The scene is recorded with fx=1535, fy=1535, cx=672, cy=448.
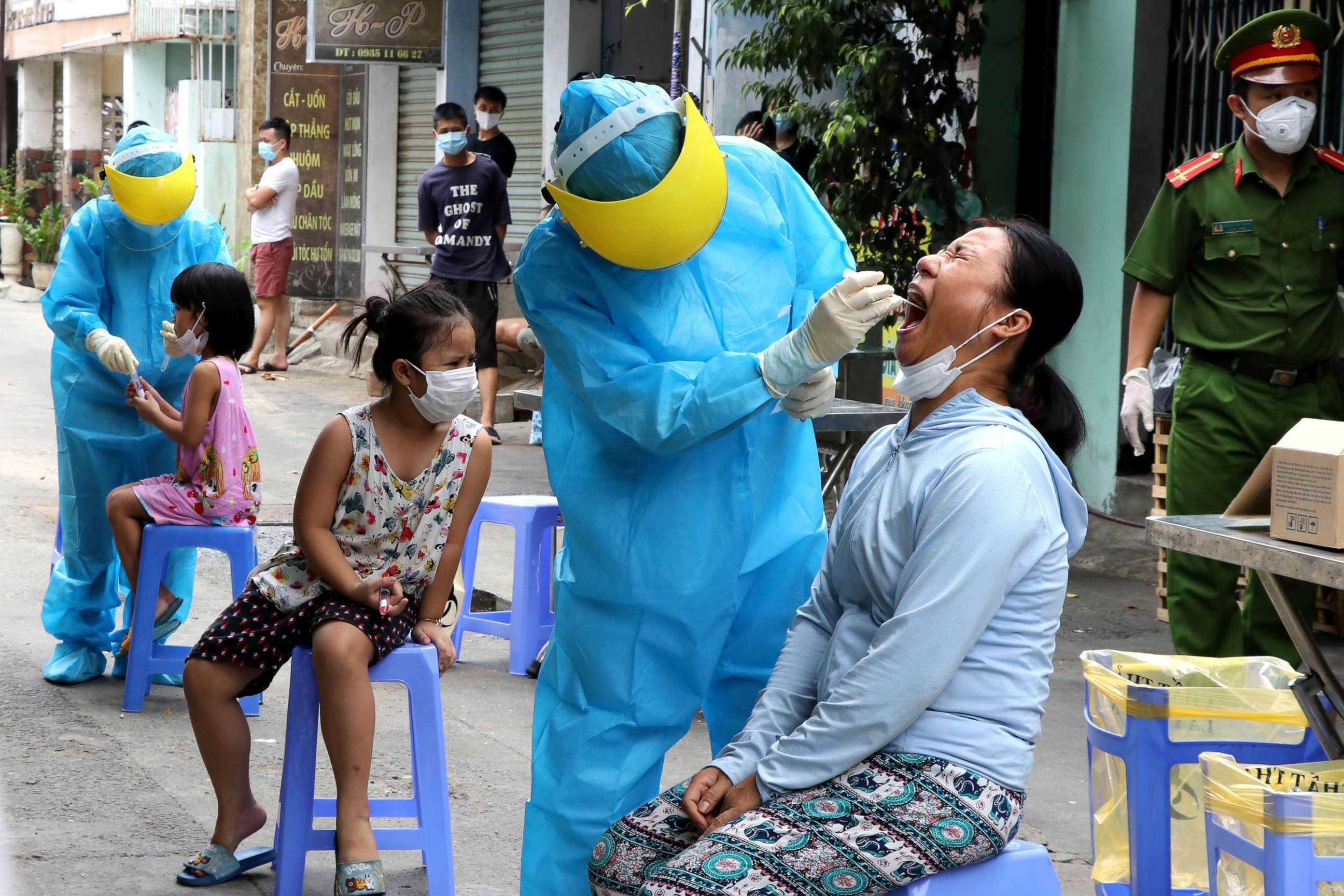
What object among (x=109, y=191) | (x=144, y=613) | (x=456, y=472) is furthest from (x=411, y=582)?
→ (x=109, y=191)

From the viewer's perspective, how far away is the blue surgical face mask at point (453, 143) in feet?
30.0

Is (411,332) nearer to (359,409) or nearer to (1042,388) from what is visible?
(359,409)

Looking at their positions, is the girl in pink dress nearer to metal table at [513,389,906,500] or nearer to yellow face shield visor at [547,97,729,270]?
metal table at [513,389,906,500]

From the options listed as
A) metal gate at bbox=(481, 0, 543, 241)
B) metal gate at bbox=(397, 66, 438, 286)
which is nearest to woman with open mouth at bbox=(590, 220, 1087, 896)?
metal gate at bbox=(481, 0, 543, 241)

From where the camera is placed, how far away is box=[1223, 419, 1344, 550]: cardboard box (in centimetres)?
240

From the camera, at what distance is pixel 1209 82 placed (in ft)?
20.5

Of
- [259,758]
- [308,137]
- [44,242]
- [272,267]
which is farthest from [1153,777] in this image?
[44,242]

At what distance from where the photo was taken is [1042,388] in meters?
2.41

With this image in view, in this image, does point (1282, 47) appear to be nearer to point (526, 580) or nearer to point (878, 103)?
point (878, 103)

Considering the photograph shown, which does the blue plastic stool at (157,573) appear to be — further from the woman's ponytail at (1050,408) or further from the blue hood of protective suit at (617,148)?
the woman's ponytail at (1050,408)

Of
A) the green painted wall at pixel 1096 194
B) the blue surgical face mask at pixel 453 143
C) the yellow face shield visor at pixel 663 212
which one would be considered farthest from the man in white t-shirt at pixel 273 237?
the yellow face shield visor at pixel 663 212

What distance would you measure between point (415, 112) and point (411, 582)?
11247 millimetres

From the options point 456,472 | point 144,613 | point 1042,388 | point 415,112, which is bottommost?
point 144,613

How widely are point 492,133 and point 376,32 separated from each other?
8.29 feet
